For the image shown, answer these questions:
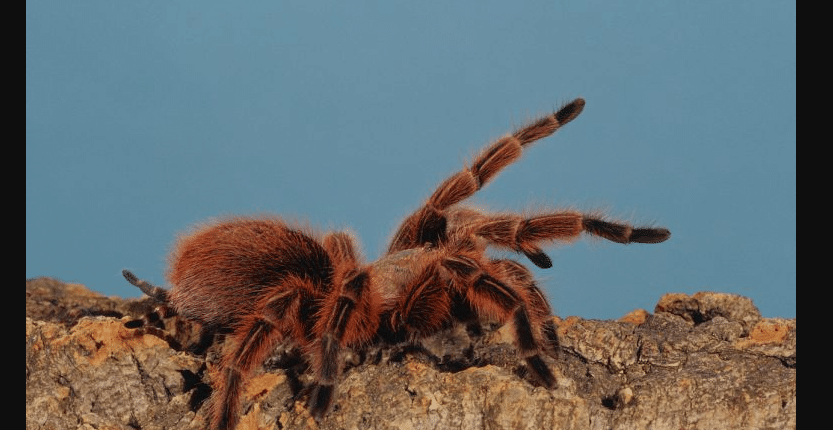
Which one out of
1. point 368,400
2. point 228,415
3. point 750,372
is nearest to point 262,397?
point 228,415

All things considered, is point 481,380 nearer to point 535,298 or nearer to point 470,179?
point 535,298

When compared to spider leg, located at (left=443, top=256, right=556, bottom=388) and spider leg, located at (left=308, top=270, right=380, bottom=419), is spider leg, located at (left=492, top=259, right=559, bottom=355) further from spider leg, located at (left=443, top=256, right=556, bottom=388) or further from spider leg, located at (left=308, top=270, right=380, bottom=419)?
spider leg, located at (left=308, top=270, right=380, bottom=419)

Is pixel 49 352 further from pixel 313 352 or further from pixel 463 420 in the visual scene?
pixel 463 420

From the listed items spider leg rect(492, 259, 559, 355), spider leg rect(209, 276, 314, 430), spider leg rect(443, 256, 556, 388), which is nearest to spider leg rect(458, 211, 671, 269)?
spider leg rect(492, 259, 559, 355)

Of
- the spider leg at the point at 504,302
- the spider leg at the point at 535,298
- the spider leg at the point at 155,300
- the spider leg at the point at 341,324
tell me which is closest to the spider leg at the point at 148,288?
the spider leg at the point at 155,300

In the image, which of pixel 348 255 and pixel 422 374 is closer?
pixel 422 374
